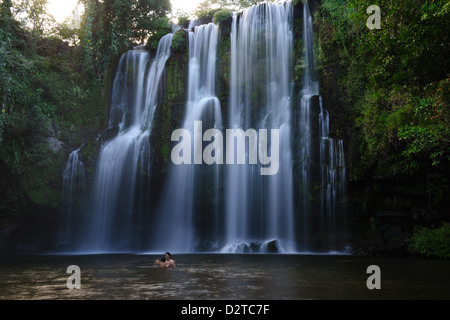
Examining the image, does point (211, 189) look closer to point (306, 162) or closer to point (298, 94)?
point (306, 162)

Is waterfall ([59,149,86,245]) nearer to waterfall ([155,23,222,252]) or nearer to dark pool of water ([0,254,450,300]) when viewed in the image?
waterfall ([155,23,222,252])

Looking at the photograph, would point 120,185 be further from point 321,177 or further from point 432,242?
point 432,242

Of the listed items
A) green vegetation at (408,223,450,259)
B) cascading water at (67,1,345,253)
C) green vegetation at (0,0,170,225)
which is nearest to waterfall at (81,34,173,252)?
cascading water at (67,1,345,253)

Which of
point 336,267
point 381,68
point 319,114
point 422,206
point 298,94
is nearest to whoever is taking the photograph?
point 381,68

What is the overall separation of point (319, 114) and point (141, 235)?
1274 cm

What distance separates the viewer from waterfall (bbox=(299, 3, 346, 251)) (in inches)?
710

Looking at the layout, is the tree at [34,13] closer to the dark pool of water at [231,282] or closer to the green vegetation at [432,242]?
the dark pool of water at [231,282]

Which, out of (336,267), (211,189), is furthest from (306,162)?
(336,267)

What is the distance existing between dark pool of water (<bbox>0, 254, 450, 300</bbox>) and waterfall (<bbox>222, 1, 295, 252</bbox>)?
6672 millimetres

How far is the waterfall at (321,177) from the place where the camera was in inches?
710

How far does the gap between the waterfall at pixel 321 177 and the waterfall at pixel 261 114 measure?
2.54 feet

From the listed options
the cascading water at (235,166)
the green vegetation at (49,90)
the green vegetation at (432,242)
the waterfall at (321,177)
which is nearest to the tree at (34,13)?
the green vegetation at (49,90)

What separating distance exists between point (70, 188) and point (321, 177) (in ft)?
48.2

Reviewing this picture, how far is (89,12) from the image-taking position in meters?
27.8
